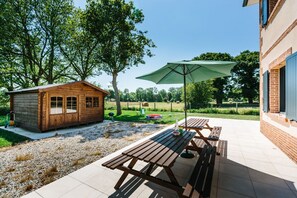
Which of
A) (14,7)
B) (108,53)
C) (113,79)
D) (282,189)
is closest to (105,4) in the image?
(108,53)

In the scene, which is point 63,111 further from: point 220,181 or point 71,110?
point 220,181

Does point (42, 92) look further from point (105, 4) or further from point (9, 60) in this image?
point (9, 60)

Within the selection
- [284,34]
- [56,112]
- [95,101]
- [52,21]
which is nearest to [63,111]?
[56,112]

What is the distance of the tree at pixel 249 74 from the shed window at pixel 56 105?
34055 mm

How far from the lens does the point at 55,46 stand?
50.6ft

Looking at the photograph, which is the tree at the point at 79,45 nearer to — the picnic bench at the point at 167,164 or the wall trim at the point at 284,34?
the wall trim at the point at 284,34

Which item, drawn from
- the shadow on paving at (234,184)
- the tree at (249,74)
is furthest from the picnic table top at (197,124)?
the tree at (249,74)

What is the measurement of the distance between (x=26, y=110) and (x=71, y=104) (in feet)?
7.97

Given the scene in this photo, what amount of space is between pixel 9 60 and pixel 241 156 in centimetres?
2154

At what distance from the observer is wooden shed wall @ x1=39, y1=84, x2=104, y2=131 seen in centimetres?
724

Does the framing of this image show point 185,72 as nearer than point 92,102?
Yes

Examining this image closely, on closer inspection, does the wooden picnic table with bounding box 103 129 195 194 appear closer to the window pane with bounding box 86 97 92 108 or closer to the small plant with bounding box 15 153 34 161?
the small plant with bounding box 15 153 34 161

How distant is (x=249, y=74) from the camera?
30.7m

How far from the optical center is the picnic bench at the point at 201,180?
1.70m
